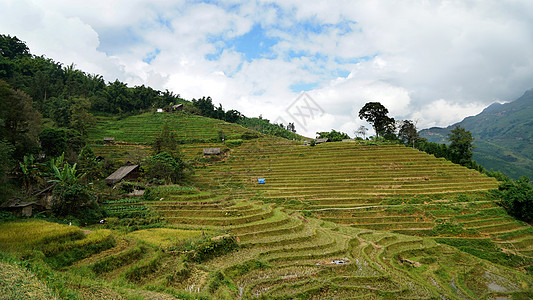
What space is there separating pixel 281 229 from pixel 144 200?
Answer: 1282 centimetres

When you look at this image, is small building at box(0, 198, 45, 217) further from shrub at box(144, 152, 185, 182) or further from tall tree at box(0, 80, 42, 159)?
shrub at box(144, 152, 185, 182)

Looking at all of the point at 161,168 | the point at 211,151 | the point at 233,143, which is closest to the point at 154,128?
the point at 233,143

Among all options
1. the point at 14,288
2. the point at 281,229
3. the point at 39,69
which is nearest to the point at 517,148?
the point at 281,229

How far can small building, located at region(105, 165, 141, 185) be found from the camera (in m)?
27.5

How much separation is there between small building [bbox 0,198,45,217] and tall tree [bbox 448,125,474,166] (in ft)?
163

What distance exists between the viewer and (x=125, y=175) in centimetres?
2775

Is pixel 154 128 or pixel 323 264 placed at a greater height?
pixel 154 128

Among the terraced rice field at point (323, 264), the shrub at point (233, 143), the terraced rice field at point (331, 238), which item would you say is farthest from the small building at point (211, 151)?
the terraced rice field at point (323, 264)

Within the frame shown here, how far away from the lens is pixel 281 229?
17500mm

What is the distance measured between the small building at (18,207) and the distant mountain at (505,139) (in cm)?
6760

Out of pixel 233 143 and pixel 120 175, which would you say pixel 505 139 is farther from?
pixel 120 175

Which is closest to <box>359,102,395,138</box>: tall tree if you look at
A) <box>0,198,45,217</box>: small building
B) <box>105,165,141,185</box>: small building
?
<box>105,165,141,185</box>: small building

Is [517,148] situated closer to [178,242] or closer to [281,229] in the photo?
[281,229]

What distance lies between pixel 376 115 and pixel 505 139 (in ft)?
357
